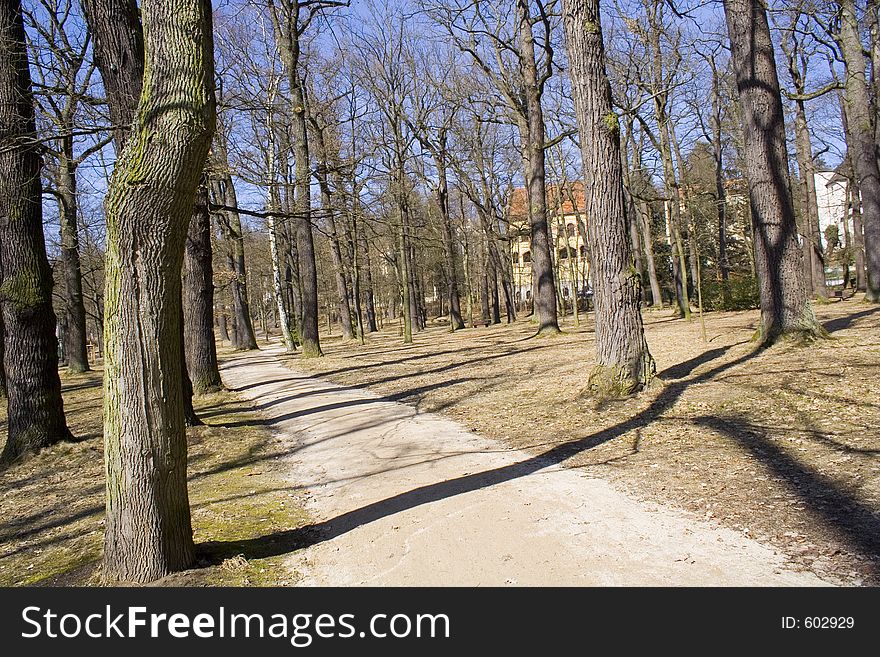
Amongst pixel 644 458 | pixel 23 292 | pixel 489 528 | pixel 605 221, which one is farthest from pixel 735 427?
pixel 23 292

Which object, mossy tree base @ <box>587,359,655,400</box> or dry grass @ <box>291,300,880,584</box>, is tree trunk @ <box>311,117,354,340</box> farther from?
mossy tree base @ <box>587,359,655,400</box>

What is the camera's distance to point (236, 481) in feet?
23.9

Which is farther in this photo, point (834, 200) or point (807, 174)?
point (834, 200)

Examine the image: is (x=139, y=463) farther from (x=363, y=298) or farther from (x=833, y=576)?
(x=363, y=298)

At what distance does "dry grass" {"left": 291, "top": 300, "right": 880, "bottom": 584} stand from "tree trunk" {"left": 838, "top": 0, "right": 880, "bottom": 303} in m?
5.64

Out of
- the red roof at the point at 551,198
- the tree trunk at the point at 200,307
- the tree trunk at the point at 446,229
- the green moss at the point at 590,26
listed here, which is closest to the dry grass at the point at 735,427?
the tree trunk at the point at 200,307

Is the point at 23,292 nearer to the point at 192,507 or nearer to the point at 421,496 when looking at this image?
the point at 192,507

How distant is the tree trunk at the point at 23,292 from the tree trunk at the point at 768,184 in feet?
35.5

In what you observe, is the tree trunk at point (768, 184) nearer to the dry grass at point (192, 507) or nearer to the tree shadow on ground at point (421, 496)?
the tree shadow on ground at point (421, 496)

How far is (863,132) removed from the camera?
17.2 meters

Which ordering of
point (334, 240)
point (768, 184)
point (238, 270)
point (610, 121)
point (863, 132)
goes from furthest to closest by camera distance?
point (238, 270), point (334, 240), point (863, 132), point (768, 184), point (610, 121)

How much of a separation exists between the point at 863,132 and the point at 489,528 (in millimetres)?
17667

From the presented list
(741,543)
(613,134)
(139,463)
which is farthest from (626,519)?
(613,134)

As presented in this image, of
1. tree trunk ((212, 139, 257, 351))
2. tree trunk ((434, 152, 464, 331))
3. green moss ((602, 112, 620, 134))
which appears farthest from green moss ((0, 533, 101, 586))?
tree trunk ((434, 152, 464, 331))
